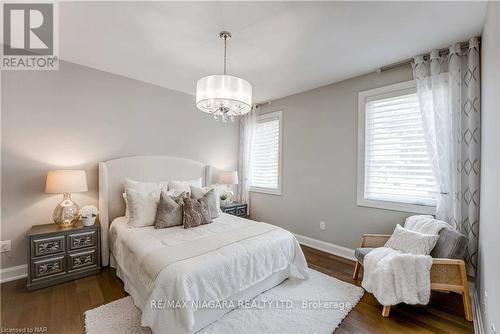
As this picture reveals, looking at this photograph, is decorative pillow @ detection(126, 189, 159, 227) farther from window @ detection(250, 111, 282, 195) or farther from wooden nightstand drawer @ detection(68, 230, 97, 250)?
window @ detection(250, 111, 282, 195)

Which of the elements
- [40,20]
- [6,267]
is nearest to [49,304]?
[6,267]

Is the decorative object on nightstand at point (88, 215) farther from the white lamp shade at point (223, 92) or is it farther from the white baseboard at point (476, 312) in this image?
the white baseboard at point (476, 312)

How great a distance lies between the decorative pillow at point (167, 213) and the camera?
2.69m

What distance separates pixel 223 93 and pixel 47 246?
8.22 feet

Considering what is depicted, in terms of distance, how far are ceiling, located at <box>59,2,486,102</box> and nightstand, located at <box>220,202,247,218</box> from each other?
2240 millimetres

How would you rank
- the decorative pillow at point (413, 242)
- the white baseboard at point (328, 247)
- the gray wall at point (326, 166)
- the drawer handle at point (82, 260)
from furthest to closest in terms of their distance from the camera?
1. the white baseboard at point (328, 247)
2. the gray wall at point (326, 166)
3. the drawer handle at point (82, 260)
4. the decorative pillow at point (413, 242)

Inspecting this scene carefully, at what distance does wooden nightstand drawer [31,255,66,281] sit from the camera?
237cm

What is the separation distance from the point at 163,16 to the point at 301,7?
1220mm

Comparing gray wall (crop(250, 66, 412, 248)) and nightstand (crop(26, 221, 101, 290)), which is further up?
gray wall (crop(250, 66, 412, 248))

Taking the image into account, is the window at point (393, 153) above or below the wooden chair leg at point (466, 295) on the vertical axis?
above

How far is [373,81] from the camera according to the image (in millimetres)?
3090

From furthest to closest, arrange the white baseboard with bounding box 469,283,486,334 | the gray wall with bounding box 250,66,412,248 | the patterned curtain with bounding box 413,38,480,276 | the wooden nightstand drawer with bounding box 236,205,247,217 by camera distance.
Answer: the wooden nightstand drawer with bounding box 236,205,247,217 < the gray wall with bounding box 250,66,412,248 < the patterned curtain with bounding box 413,38,480,276 < the white baseboard with bounding box 469,283,486,334

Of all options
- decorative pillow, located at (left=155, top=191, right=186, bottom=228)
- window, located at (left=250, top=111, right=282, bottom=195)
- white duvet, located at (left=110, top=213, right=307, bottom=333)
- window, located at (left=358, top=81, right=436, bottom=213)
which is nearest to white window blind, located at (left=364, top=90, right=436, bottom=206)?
window, located at (left=358, top=81, right=436, bottom=213)

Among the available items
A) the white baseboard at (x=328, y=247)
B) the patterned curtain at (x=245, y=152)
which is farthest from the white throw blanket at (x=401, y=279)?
the patterned curtain at (x=245, y=152)
